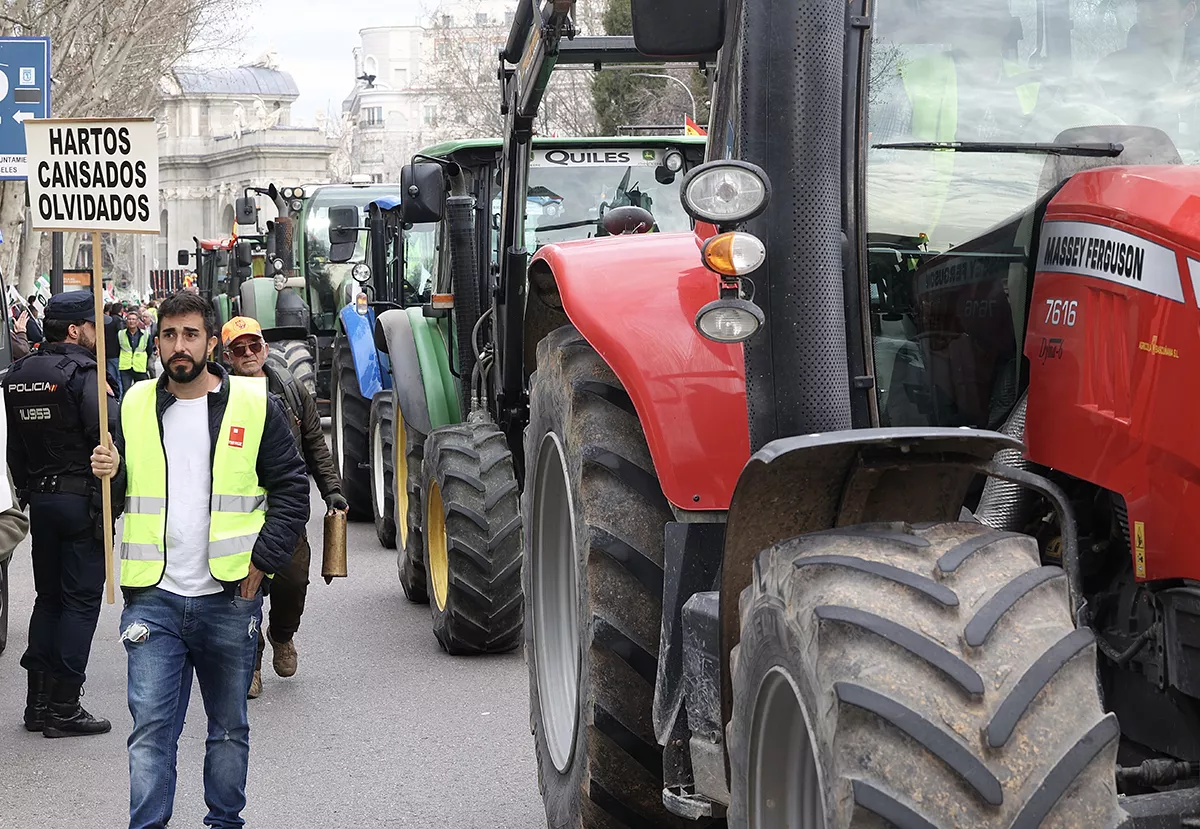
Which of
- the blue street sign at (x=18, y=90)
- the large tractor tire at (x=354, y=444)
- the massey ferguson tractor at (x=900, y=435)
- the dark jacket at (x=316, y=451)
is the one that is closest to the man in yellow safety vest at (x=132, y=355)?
the blue street sign at (x=18, y=90)

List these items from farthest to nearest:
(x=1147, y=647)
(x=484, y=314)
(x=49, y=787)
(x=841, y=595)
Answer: (x=484, y=314)
(x=49, y=787)
(x=1147, y=647)
(x=841, y=595)

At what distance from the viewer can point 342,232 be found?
46.3 ft

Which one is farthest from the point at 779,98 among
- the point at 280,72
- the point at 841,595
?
the point at 280,72

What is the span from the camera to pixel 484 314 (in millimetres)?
9016

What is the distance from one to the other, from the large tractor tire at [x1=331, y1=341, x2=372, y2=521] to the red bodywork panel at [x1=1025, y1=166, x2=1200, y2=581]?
9.82 meters

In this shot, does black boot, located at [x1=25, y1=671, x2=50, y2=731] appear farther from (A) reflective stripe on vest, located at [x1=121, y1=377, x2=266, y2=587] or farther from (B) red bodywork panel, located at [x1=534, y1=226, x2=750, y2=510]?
(B) red bodywork panel, located at [x1=534, y1=226, x2=750, y2=510]

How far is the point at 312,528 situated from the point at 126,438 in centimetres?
849

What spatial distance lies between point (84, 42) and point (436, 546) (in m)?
26.9

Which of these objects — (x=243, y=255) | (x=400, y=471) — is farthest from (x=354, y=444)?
(x=243, y=255)

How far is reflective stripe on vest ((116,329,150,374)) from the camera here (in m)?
21.7

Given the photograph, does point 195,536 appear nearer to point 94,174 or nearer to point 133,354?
point 94,174

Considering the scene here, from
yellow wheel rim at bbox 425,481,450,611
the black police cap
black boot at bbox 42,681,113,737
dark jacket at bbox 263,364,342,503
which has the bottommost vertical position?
black boot at bbox 42,681,113,737

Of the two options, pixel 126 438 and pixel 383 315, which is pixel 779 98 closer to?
pixel 126 438

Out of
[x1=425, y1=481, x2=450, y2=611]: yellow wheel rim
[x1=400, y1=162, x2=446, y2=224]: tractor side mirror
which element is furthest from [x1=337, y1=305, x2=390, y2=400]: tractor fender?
[x1=425, y1=481, x2=450, y2=611]: yellow wheel rim
